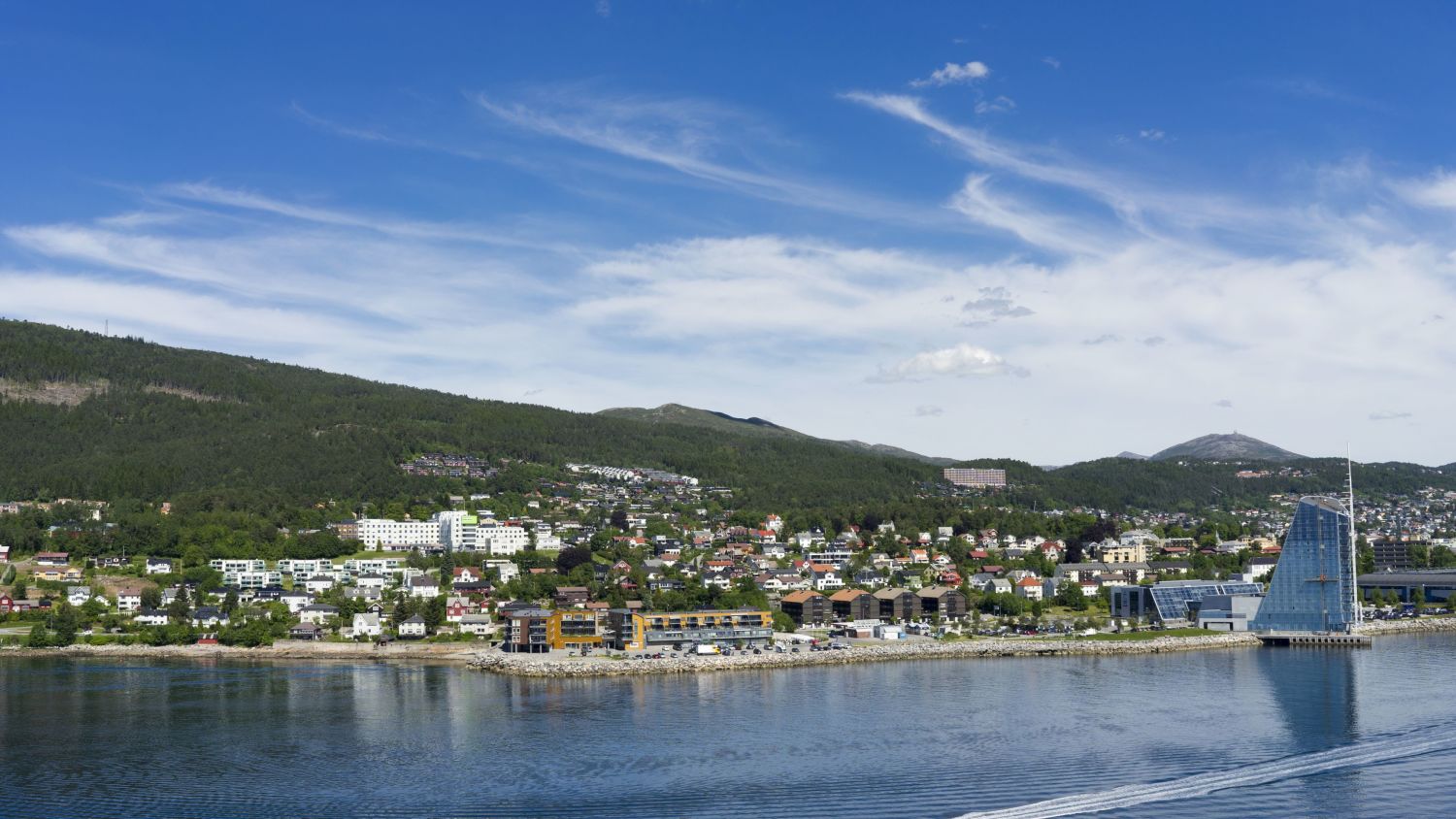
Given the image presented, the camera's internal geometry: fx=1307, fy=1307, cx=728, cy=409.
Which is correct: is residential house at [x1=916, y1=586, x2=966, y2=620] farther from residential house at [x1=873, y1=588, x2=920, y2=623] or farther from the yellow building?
the yellow building

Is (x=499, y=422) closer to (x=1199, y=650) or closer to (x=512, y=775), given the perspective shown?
(x=1199, y=650)

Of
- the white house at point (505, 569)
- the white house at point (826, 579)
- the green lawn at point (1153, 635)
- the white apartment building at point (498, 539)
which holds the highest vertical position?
the white apartment building at point (498, 539)

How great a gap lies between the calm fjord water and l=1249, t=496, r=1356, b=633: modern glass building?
8.47m

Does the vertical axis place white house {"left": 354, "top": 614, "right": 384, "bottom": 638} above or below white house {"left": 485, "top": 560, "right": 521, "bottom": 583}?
below

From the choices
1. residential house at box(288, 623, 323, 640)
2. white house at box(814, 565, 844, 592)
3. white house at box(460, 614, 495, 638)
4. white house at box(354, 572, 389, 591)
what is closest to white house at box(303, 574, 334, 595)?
white house at box(354, 572, 389, 591)

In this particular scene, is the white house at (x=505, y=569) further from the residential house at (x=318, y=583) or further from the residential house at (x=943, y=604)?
the residential house at (x=943, y=604)

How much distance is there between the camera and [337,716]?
22891 millimetres

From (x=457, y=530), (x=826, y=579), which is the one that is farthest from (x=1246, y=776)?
(x=457, y=530)

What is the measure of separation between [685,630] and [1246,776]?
1860 centimetres

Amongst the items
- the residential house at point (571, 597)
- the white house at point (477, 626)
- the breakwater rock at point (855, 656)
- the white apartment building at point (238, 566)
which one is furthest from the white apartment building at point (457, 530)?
the breakwater rock at point (855, 656)

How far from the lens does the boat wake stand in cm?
1459

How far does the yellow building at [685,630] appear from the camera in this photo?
3288cm

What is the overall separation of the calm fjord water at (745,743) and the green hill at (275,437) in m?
35.7

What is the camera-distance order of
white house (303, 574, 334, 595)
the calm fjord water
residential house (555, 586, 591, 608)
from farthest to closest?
white house (303, 574, 334, 595) < residential house (555, 586, 591, 608) < the calm fjord water
